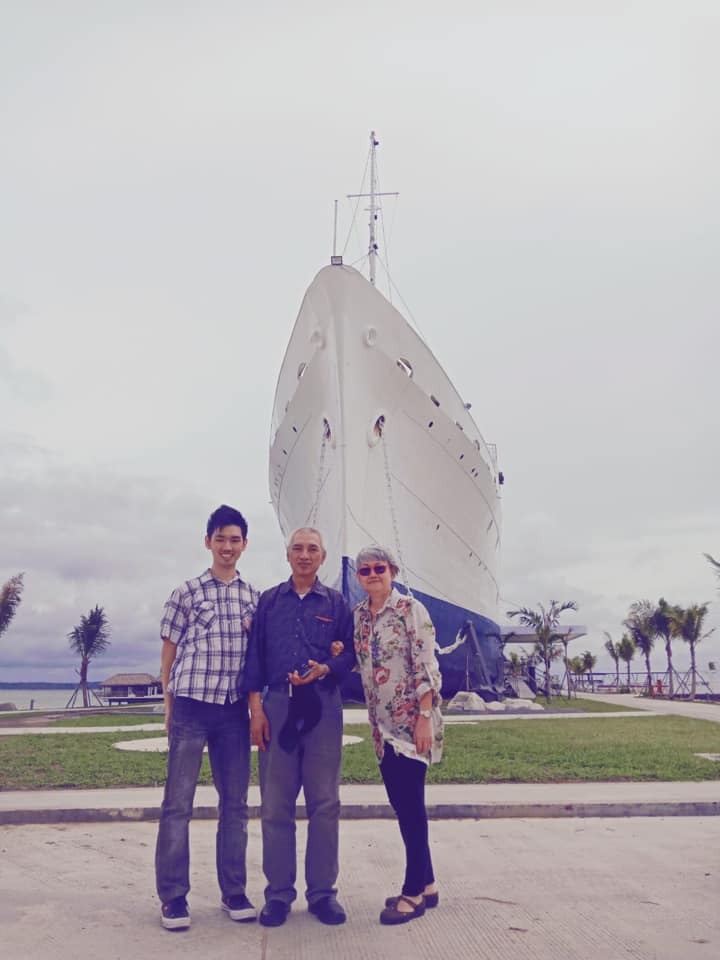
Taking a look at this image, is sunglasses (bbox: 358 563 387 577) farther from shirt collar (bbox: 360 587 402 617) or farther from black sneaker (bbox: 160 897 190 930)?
black sneaker (bbox: 160 897 190 930)

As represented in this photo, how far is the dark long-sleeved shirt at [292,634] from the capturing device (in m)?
3.71

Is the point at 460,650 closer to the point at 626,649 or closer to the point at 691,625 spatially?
the point at 691,625

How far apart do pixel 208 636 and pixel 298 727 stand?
0.58 meters

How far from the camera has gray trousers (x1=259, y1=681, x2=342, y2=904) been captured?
11.7ft

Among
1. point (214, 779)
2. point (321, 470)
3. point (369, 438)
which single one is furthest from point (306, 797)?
point (321, 470)

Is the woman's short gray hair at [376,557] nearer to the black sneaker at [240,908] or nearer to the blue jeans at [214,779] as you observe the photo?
the blue jeans at [214,779]

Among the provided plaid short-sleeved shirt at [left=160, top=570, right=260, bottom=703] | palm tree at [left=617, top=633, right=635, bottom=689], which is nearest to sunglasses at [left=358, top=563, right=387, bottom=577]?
plaid short-sleeved shirt at [left=160, top=570, right=260, bottom=703]

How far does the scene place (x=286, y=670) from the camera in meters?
3.69

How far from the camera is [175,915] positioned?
339 centimetres

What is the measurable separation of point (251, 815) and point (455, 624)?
59.0 ft

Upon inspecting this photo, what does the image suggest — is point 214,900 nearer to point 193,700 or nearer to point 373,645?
point 193,700

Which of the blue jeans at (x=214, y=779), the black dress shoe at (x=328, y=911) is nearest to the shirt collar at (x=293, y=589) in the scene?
the blue jeans at (x=214, y=779)

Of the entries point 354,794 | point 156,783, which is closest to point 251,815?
point 354,794

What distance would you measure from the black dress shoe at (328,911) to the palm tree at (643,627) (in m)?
46.6
